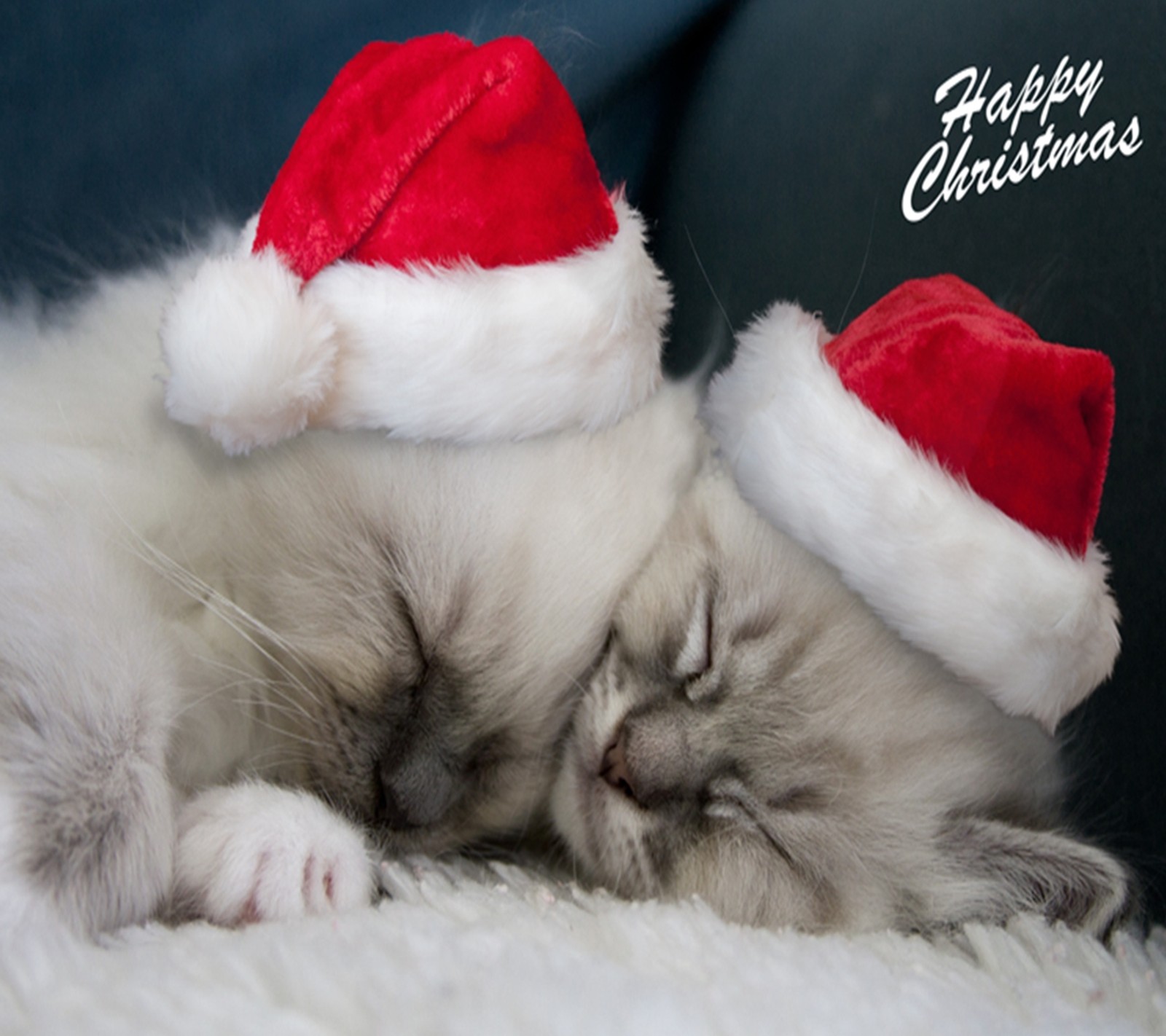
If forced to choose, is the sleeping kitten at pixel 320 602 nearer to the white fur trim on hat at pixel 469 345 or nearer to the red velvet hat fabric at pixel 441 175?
the white fur trim on hat at pixel 469 345

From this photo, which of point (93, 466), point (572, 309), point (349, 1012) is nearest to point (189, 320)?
point (93, 466)

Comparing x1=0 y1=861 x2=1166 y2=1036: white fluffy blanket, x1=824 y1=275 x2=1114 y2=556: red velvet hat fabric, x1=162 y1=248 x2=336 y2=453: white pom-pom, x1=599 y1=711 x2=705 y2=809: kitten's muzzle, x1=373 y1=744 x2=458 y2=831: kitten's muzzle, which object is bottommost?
x1=373 y1=744 x2=458 y2=831: kitten's muzzle

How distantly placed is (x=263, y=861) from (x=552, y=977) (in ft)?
0.82

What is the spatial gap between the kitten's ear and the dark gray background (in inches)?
6.6

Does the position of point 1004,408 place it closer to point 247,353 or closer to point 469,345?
point 469,345

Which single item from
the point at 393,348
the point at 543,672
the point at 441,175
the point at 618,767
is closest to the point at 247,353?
the point at 393,348

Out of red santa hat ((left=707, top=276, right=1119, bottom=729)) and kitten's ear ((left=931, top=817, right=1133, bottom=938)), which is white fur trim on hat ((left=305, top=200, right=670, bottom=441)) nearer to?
red santa hat ((left=707, top=276, right=1119, bottom=729))

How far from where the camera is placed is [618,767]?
900 mm

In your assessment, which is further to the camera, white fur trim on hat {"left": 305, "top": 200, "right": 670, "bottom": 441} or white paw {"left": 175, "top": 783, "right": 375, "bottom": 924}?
white fur trim on hat {"left": 305, "top": 200, "right": 670, "bottom": 441}

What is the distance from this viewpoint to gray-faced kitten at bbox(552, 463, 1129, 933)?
861 millimetres

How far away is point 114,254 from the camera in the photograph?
1.13 metres

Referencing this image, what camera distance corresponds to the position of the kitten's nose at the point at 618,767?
2.92 ft

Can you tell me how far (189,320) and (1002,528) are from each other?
2.16ft

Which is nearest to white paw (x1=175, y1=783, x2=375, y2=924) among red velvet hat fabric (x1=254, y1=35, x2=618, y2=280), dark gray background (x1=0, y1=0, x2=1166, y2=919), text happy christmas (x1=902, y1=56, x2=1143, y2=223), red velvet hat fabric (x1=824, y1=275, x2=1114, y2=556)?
red velvet hat fabric (x1=254, y1=35, x2=618, y2=280)
